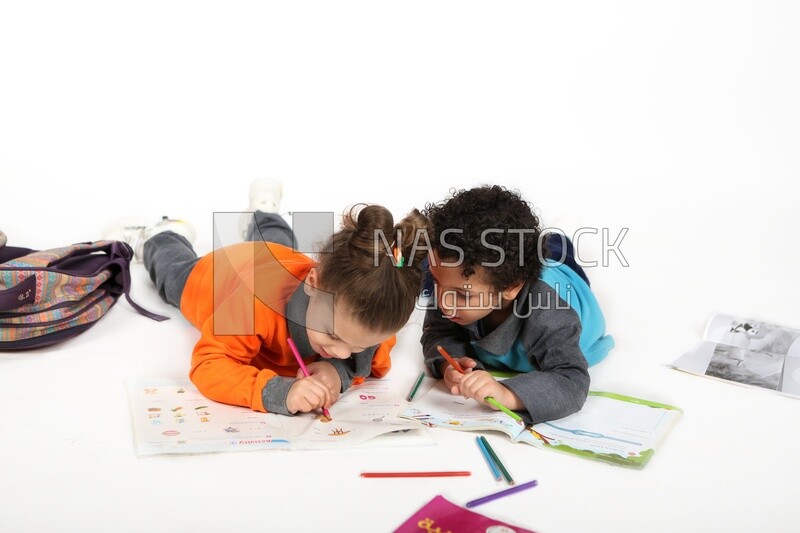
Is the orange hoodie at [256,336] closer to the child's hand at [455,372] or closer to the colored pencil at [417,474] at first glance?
the child's hand at [455,372]

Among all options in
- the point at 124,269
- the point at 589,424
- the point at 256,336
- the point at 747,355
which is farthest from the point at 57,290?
the point at 747,355

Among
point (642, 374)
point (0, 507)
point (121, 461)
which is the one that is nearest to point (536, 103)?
point (642, 374)

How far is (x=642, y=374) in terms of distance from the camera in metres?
2.27

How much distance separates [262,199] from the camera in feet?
10.0

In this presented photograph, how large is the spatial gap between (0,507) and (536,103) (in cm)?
288

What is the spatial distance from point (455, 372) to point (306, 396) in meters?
0.42

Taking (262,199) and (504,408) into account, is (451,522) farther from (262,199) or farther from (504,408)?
(262,199)

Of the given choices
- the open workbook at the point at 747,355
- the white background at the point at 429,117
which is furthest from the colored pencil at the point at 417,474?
the white background at the point at 429,117

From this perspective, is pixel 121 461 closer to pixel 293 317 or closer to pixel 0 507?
pixel 0 507

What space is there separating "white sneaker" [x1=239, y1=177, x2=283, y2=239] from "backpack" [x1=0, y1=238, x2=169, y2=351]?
56cm

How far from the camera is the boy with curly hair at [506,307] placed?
195 centimetres

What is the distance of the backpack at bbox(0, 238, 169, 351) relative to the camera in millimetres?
2170

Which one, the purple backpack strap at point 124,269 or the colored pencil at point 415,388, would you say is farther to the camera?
the purple backpack strap at point 124,269

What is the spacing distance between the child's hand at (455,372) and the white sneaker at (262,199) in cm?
114
